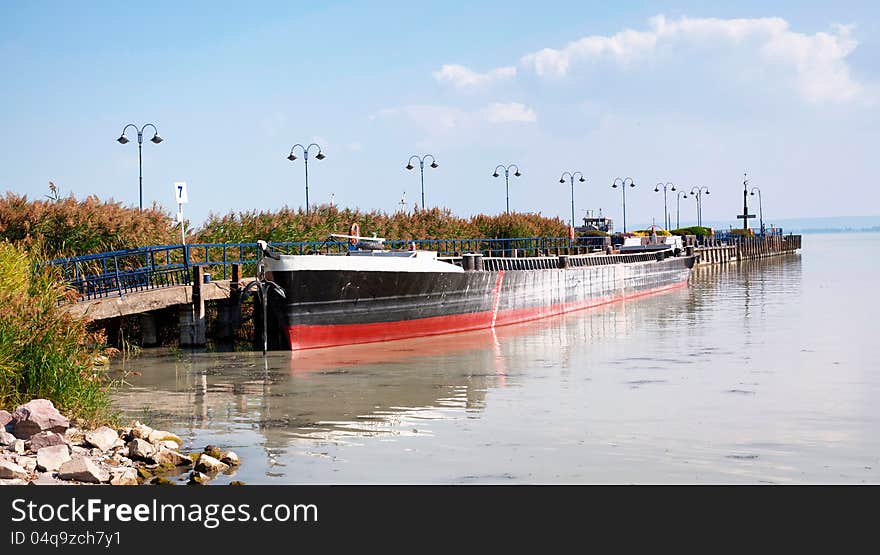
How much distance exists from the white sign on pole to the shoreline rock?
1523 cm

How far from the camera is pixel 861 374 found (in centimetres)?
2242

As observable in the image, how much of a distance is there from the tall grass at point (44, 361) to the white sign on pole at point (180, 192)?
12620mm

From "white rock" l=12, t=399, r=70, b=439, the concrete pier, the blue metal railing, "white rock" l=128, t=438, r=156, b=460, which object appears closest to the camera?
"white rock" l=12, t=399, r=70, b=439

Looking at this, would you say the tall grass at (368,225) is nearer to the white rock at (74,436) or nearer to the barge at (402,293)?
the barge at (402,293)

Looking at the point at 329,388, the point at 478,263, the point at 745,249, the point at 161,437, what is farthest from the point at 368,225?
the point at 745,249

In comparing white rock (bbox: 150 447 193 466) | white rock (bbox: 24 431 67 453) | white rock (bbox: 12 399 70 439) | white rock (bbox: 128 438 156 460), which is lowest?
white rock (bbox: 150 447 193 466)

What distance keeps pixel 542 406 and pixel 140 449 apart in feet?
25.1

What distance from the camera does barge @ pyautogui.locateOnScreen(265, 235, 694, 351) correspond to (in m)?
26.7

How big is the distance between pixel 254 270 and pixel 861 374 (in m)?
18.4

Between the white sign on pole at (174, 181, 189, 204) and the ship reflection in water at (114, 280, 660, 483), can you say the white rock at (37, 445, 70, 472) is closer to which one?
the ship reflection in water at (114, 280, 660, 483)

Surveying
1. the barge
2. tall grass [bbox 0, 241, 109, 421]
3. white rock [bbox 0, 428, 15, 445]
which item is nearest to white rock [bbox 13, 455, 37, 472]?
white rock [bbox 0, 428, 15, 445]

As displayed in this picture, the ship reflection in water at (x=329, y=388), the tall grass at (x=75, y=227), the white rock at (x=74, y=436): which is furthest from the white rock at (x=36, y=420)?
the tall grass at (x=75, y=227)

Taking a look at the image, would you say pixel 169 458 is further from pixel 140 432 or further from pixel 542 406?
pixel 542 406
